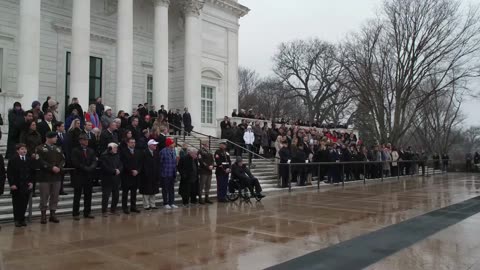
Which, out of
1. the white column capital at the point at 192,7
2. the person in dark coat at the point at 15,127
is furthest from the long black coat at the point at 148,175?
the white column capital at the point at 192,7

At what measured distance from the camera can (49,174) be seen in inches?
368

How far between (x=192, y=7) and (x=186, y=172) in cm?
1694

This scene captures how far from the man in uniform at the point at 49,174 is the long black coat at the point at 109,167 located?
99cm

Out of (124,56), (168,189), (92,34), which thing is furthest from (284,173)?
(92,34)

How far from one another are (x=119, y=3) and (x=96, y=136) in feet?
43.5

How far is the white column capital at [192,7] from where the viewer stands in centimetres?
2664

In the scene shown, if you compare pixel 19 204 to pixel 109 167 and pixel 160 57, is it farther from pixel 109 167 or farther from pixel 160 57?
pixel 160 57

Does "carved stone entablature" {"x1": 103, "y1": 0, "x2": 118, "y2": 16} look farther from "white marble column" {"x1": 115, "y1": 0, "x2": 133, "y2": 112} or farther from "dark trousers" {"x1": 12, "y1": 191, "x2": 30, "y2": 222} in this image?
"dark trousers" {"x1": 12, "y1": 191, "x2": 30, "y2": 222}

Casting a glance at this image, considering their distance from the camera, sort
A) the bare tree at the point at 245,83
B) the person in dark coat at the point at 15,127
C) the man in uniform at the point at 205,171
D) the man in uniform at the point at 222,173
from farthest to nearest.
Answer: the bare tree at the point at 245,83
the man in uniform at the point at 222,173
the man in uniform at the point at 205,171
the person in dark coat at the point at 15,127

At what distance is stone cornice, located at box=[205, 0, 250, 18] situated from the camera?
30078 mm

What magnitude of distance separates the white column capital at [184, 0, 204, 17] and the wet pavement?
17.5 m

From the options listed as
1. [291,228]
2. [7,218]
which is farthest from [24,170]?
[291,228]

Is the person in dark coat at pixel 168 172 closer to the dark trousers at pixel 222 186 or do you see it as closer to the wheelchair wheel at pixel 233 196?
the dark trousers at pixel 222 186

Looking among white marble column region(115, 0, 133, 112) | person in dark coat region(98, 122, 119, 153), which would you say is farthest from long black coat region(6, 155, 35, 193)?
white marble column region(115, 0, 133, 112)
